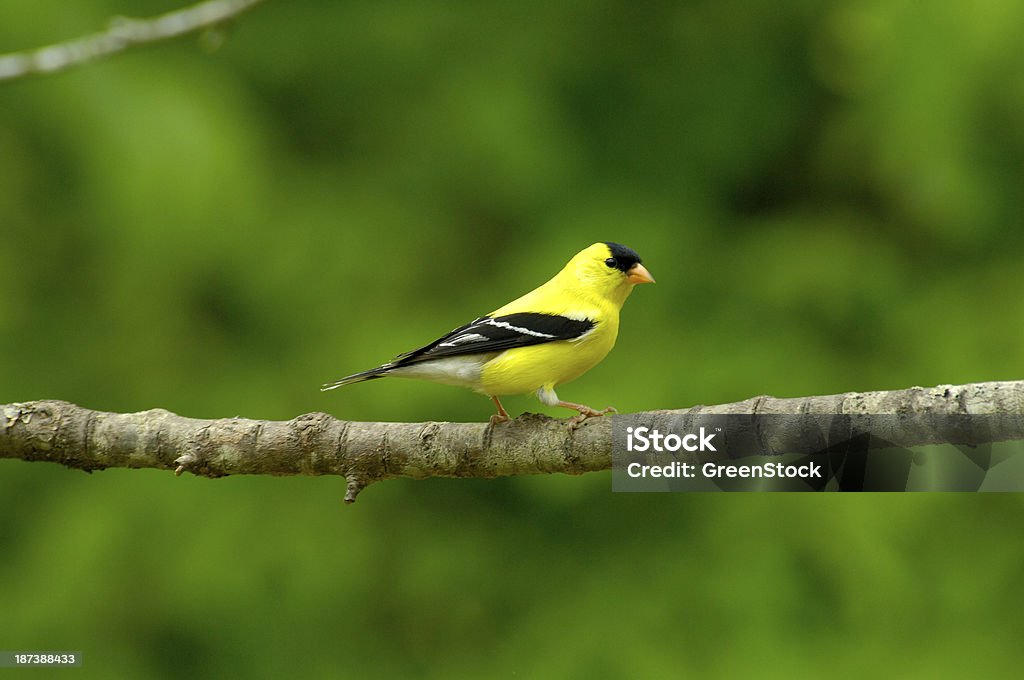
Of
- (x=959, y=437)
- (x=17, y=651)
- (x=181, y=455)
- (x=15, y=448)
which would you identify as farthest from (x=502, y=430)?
(x=17, y=651)

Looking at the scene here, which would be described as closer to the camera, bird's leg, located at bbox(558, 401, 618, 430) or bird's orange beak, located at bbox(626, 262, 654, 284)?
bird's leg, located at bbox(558, 401, 618, 430)

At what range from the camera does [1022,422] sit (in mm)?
1862

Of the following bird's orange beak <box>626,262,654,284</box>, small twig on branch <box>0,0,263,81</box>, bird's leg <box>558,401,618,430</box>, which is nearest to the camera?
small twig on branch <box>0,0,263,81</box>

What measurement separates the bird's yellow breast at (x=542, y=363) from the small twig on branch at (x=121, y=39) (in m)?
1.06

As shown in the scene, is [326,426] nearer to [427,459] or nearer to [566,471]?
[427,459]

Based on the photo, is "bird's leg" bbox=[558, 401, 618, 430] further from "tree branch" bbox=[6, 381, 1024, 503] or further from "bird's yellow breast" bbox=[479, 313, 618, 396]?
"bird's yellow breast" bbox=[479, 313, 618, 396]

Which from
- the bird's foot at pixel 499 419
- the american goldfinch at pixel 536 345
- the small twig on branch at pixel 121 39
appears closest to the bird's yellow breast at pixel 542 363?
the american goldfinch at pixel 536 345

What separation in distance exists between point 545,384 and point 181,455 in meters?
0.96

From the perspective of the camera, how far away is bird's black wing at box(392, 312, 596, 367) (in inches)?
103

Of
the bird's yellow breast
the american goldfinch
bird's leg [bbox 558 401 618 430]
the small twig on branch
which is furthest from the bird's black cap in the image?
the small twig on branch

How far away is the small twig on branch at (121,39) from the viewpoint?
7.13ft

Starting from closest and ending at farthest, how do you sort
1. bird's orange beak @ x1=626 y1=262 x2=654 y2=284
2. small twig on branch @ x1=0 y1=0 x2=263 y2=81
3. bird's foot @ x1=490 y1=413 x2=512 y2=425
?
1. small twig on branch @ x1=0 y1=0 x2=263 y2=81
2. bird's foot @ x1=490 y1=413 x2=512 y2=425
3. bird's orange beak @ x1=626 y1=262 x2=654 y2=284

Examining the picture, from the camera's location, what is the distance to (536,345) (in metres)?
2.62

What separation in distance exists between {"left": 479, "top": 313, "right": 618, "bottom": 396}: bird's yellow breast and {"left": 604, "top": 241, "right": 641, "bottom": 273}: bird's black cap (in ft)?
0.64
